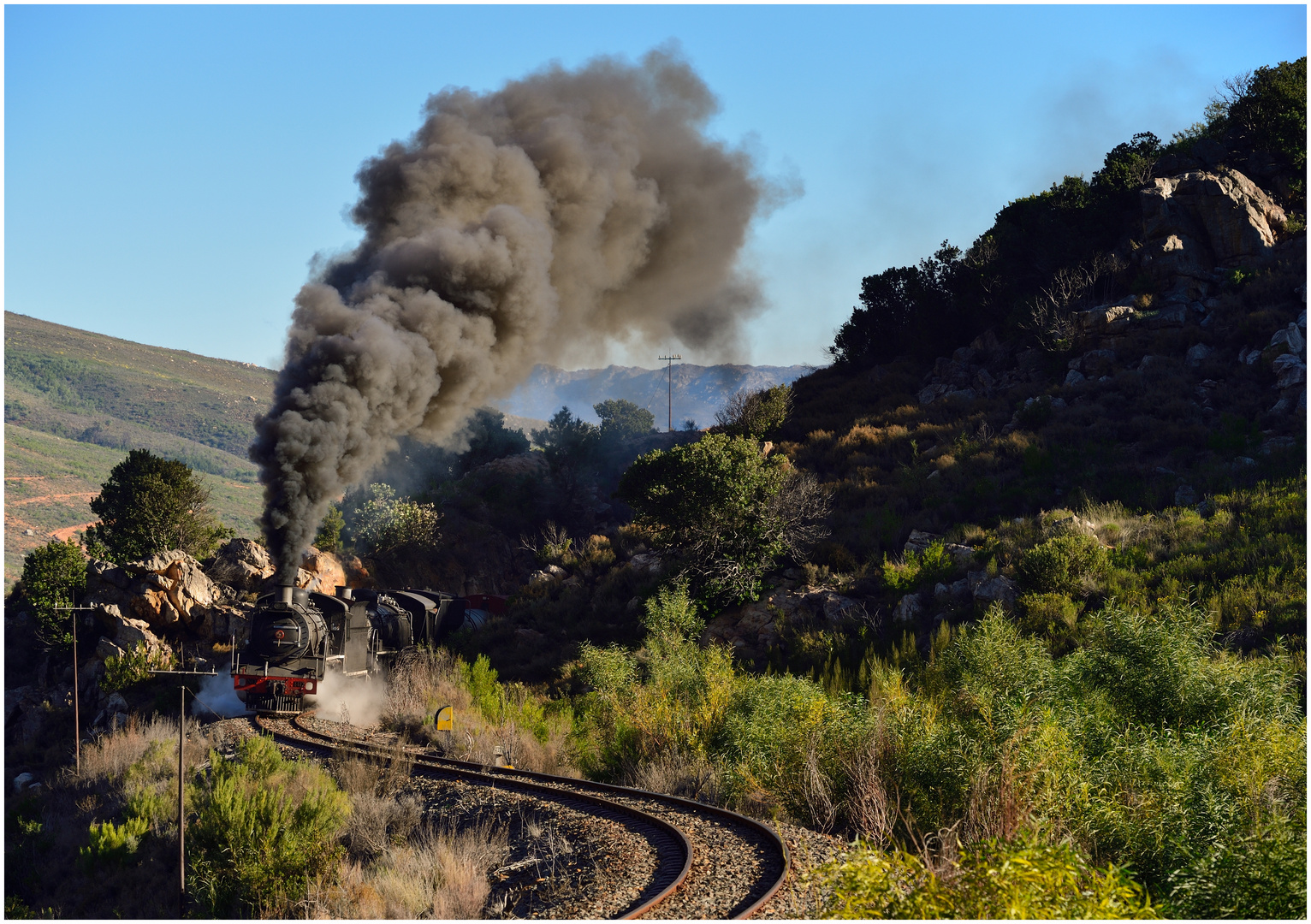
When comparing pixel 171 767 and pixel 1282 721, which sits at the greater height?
pixel 1282 721

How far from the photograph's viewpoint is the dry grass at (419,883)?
8.96m

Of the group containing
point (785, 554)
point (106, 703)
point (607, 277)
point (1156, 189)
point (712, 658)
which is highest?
point (1156, 189)

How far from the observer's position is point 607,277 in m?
38.1

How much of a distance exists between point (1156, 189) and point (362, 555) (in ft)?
129

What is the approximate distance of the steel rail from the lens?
347 inches

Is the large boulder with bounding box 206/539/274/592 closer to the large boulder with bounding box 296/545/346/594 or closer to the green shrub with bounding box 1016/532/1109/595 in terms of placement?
the large boulder with bounding box 296/545/346/594

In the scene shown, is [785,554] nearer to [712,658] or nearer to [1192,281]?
[712,658]

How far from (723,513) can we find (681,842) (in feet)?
54.4

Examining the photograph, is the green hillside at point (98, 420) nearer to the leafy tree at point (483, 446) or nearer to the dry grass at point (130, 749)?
the leafy tree at point (483, 446)

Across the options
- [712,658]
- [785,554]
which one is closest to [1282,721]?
[712,658]

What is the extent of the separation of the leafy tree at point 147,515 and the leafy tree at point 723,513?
58.0ft

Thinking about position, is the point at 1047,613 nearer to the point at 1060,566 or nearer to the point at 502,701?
the point at 1060,566

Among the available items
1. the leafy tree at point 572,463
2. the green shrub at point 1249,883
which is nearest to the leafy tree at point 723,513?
the green shrub at point 1249,883

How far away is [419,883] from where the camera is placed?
9188 millimetres
